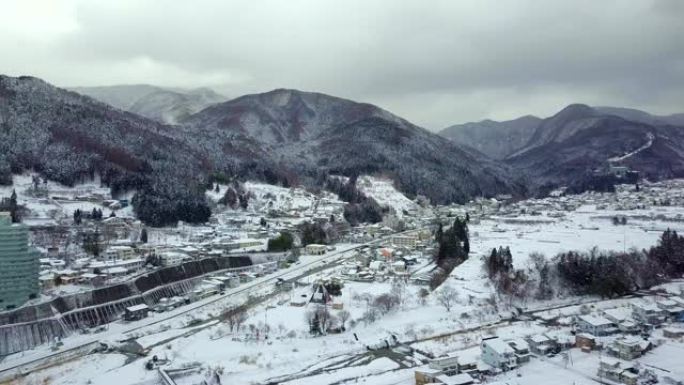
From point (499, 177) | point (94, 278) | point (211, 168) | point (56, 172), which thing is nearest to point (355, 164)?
point (211, 168)

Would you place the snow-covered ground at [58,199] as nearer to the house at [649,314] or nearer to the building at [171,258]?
the building at [171,258]

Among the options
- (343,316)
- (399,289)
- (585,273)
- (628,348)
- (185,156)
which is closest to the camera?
(628,348)

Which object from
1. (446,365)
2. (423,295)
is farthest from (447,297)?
(446,365)

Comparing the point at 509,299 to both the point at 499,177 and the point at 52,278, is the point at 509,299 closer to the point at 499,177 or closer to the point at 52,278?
the point at 52,278

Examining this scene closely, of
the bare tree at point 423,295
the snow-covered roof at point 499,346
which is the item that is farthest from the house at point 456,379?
the bare tree at point 423,295

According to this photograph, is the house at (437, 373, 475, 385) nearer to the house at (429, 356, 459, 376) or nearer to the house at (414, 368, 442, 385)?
the house at (414, 368, 442, 385)

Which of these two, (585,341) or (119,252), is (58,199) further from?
(585,341)
